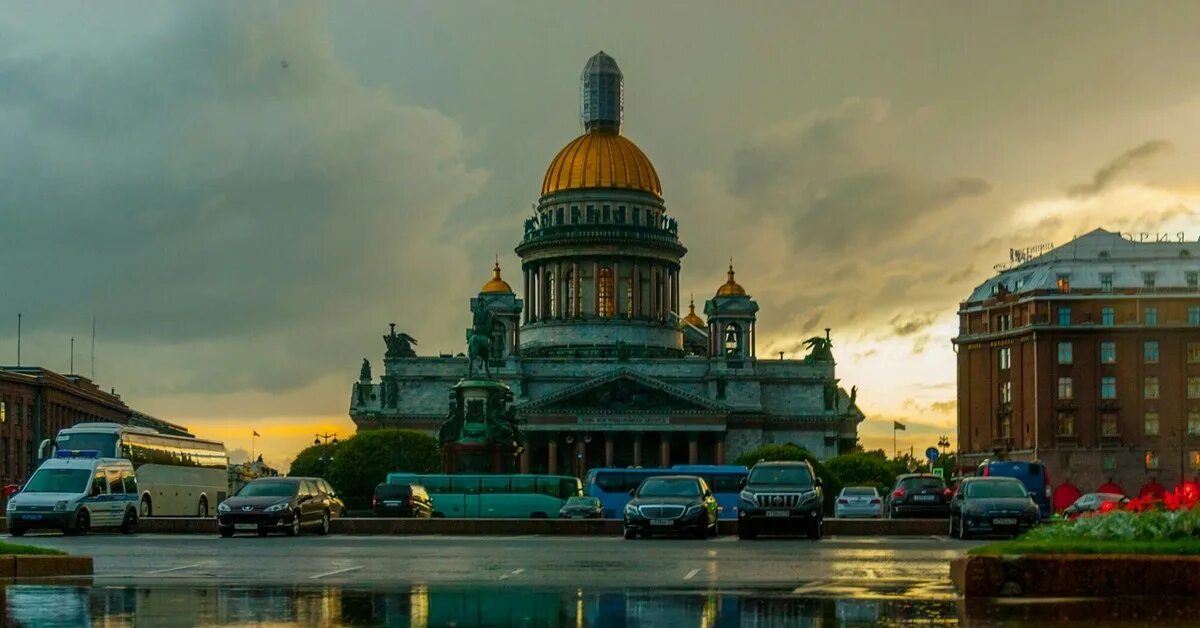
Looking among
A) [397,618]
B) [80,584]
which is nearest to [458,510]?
[80,584]

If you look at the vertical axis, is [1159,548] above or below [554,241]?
below

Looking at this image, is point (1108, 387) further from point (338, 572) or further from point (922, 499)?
point (338, 572)

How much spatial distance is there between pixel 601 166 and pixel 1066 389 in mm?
48689

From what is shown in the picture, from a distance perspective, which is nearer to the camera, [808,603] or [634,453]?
[808,603]

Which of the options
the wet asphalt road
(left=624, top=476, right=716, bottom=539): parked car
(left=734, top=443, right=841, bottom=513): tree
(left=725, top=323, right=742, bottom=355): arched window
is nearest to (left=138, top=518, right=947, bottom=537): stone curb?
(left=624, top=476, right=716, bottom=539): parked car

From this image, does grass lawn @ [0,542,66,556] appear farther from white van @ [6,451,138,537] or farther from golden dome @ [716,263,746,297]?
golden dome @ [716,263,746,297]

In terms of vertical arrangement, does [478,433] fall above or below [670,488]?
above

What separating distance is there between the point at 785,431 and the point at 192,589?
14119cm

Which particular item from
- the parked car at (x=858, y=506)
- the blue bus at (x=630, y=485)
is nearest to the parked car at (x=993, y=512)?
the parked car at (x=858, y=506)

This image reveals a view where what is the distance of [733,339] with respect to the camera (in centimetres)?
17038

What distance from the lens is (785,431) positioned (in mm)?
164875

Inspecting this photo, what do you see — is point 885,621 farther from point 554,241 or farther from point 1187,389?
point 554,241

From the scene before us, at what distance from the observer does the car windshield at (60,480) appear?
54469 mm

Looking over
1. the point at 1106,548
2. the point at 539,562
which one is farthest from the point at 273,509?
the point at 1106,548
